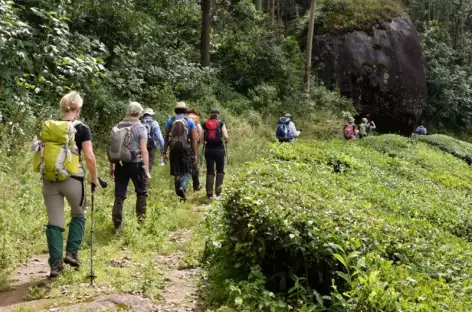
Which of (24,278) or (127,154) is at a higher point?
(127,154)

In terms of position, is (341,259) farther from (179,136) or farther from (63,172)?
(179,136)

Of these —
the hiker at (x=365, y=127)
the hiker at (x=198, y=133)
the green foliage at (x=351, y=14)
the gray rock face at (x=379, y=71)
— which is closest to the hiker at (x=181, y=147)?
the hiker at (x=198, y=133)

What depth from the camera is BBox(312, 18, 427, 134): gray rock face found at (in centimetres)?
2764

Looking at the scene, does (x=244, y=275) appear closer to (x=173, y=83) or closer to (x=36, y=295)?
(x=36, y=295)

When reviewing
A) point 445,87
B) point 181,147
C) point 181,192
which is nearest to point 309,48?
point 445,87

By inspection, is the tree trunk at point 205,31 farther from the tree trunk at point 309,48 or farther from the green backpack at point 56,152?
the green backpack at point 56,152

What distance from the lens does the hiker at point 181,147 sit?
29.8 ft

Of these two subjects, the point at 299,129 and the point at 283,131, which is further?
the point at 299,129

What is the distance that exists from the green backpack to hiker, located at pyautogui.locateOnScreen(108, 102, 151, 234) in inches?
67.7

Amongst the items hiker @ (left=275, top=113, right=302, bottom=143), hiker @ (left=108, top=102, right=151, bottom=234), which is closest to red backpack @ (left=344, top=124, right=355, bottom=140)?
hiker @ (left=275, top=113, right=302, bottom=143)

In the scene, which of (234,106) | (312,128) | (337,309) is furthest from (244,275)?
(312,128)

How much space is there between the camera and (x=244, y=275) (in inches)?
203

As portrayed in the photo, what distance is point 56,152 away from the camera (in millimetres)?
4891

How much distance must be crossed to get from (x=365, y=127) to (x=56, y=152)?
2085cm
